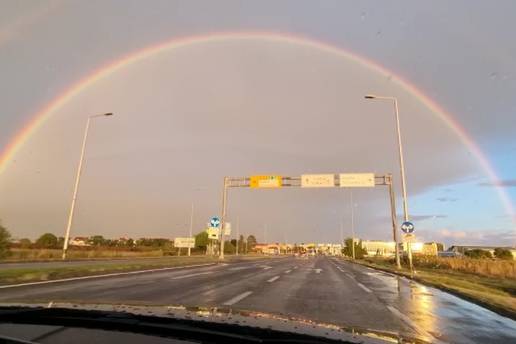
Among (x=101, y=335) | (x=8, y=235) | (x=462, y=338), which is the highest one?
(x=8, y=235)

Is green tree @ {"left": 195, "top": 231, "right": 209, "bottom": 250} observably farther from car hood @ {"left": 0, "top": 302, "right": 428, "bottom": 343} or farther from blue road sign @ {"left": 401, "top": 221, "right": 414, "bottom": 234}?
car hood @ {"left": 0, "top": 302, "right": 428, "bottom": 343}

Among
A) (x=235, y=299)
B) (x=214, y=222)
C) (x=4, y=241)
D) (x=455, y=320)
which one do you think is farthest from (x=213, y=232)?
(x=455, y=320)

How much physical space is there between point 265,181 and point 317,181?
18.0ft

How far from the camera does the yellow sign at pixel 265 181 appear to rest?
42531 mm

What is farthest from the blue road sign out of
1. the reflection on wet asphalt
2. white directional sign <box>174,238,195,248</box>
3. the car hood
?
white directional sign <box>174,238,195,248</box>

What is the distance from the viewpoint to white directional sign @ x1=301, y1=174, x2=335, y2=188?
41.7 meters

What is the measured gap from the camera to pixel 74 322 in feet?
11.7

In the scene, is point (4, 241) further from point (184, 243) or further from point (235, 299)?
point (184, 243)

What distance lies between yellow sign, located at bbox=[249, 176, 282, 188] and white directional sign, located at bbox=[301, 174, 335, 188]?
103 inches

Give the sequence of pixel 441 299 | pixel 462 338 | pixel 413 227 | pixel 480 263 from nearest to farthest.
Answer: pixel 462 338 → pixel 441 299 → pixel 413 227 → pixel 480 263

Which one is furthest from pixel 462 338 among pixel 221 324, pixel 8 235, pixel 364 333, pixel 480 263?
pixel 8 235

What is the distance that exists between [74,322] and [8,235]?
3793 cm

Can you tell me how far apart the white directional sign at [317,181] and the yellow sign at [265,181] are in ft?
8.60

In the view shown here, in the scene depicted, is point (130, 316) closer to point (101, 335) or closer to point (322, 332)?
point (101, 335)
